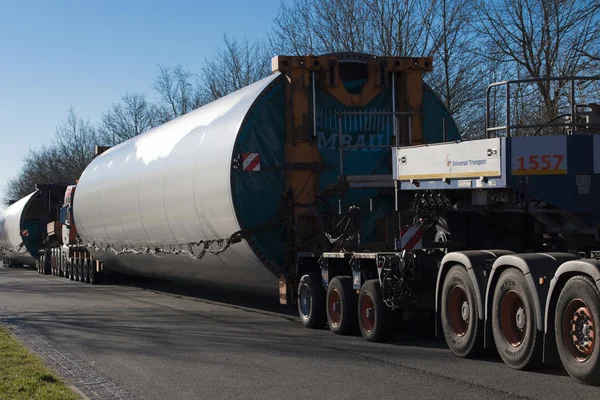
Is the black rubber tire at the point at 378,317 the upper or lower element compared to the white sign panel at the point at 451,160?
lower

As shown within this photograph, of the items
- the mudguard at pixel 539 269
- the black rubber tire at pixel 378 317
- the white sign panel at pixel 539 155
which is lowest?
the black rubber tire at pixel 378 317

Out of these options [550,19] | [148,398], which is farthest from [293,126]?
[550,19]

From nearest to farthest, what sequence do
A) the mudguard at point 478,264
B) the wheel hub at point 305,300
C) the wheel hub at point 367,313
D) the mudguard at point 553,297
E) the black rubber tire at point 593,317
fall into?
1. the black rubber tire at point 593,317
2. the mudguard at point 553,297
3. the mudguard at point 478,264
4. the wheel hub at point 367,313
5. the wheel hub at point 305,300

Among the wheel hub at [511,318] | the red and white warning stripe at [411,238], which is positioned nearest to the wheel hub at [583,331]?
the wheel hub at [511,318]

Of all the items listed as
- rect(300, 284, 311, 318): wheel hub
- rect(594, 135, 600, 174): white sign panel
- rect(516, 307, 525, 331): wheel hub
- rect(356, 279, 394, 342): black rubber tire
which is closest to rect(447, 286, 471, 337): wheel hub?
rect(516, 307, 525, 331): wheel hub

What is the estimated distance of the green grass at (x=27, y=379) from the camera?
860 centimetres

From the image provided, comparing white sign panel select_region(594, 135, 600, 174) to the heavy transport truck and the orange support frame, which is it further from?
the orange support frame

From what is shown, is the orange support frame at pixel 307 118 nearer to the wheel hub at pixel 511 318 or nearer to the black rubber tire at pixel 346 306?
the black rubber tire at pixel 346 306

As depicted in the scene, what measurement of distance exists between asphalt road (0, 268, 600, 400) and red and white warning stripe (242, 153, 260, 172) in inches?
103

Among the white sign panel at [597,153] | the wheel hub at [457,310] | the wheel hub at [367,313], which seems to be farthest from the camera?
the wheel hub at [367,313]

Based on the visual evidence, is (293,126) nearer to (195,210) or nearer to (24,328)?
(195,210)

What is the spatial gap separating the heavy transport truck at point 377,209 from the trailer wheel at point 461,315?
0.08 ft

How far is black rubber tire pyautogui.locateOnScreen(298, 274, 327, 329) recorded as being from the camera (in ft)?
46.8

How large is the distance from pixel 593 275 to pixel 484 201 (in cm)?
245
